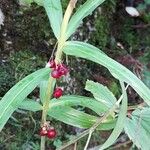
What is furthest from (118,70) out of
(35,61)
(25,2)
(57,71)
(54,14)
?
(25,2)

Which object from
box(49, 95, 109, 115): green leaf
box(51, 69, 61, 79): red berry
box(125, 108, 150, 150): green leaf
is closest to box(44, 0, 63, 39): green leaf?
box(51, 69, 61, 79): red berry

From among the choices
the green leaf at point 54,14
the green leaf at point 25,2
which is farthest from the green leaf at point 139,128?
the green leaf at point 25,2

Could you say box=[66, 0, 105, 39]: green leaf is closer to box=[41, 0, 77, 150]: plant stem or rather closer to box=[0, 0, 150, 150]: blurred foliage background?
box=[41, 0, 77, 150]: plant stem

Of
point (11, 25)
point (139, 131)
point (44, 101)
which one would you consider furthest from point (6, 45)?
point (139, 131)

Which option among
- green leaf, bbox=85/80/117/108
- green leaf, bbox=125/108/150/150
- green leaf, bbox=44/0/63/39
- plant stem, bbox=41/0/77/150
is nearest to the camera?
plant stem, bbox=41/0/77/150

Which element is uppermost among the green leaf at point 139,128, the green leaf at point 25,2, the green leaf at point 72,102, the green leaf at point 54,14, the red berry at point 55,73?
the green leaf at point 25,2

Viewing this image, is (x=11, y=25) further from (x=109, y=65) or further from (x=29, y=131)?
(x=109, y=65)

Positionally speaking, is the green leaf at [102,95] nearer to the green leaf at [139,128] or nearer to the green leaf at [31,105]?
the green leaf at [139,128]
